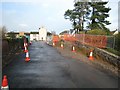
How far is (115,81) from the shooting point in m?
9.78

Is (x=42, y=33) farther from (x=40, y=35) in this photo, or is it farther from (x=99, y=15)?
(x=99, y=15)

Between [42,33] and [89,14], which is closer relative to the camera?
[89,14]

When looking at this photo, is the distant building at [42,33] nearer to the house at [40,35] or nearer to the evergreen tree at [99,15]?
the house at [40,35]

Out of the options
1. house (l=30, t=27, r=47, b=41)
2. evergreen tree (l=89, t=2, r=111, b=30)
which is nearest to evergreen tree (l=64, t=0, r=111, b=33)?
evergreen tree (l=89, t=2, r=111, b=30)

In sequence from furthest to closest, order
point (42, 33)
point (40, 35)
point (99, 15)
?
point (42, 33) → point (40, 35) → point (99, 15)

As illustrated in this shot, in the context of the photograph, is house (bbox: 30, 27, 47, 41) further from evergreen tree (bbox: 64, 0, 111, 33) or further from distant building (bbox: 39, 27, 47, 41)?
evergreen tree (bbox: 64, 0, 111, 33)

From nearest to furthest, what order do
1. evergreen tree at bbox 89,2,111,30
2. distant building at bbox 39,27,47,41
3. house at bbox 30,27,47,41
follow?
evergreen tree at bbox 89,2,111,30 < house at bbox 30,27,47,41 < distant building at bbox 39,27,47,41

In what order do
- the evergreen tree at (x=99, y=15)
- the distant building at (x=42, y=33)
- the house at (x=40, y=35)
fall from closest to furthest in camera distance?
1. the evergreen tree at (x=99, y=15)
2. the house at (x=40, y=35)
3. the distant building at (x=42, y=33)

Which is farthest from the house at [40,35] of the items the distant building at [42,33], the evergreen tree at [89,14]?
the evergreen tree at [89,14]

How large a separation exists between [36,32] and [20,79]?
14300cm

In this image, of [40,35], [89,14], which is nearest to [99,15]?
[89,14]

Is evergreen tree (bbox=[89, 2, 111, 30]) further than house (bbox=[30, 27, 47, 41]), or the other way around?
house (bbox=[30, 27, 47, 41])

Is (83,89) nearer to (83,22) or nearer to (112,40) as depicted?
(112,40)

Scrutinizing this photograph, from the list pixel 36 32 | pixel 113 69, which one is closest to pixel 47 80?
pixel 113 69
